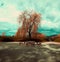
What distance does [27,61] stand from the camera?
5059mm

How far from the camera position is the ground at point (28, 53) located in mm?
5277

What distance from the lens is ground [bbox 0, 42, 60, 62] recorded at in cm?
528

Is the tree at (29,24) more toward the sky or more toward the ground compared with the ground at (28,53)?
more toward the sky

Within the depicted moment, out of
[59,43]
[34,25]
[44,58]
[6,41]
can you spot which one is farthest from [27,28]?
[44,58]

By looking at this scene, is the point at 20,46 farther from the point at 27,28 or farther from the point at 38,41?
the point at 27,28

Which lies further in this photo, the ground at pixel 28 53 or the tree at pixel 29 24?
the tree at pixel 29 24

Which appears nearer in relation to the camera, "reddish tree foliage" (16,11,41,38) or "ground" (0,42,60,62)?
"ground" (0,42,60,62)

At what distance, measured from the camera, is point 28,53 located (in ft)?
19.9

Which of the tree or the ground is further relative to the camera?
the tree

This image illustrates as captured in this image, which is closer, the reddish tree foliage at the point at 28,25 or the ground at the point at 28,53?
the ground at the point at 28,53

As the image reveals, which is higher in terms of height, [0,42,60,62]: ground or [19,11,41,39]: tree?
[19,11,41,39]: tree

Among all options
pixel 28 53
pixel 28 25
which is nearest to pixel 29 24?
pixel 28 25

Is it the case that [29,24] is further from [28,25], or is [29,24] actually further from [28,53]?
[28,53]

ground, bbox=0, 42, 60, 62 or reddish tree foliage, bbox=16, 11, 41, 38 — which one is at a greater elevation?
reddish tree foliage, bbox=16, 11, 41, 38
